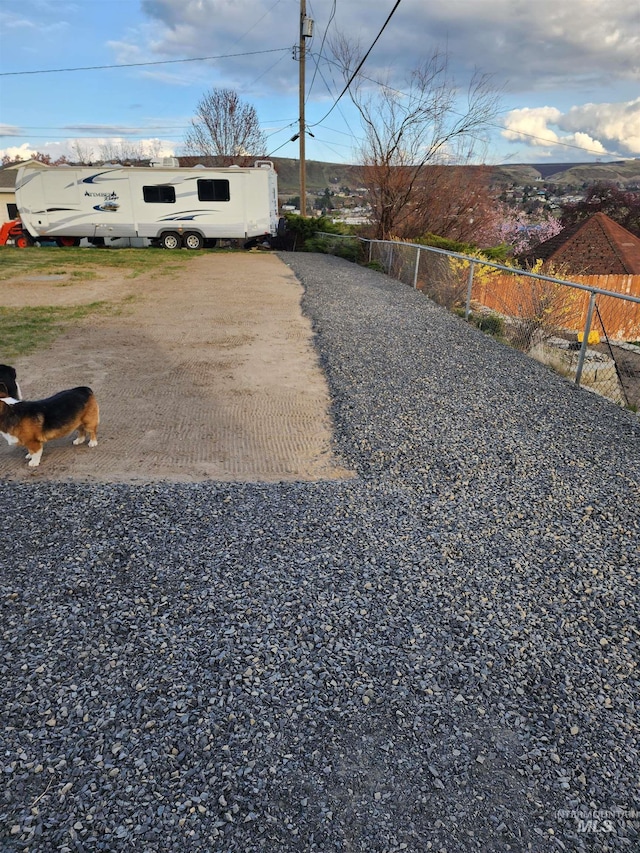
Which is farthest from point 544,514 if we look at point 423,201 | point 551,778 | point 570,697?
point 423,201

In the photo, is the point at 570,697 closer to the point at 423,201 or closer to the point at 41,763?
the point at 41,763

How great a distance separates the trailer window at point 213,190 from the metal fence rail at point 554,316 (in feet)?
35.3

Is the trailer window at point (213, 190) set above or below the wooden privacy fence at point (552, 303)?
above

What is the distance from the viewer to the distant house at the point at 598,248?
27702 mm

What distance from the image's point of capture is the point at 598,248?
94.0ft

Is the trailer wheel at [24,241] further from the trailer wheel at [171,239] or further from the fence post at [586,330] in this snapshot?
the fence post at [586,330]

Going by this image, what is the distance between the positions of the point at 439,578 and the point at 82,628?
5.95ft

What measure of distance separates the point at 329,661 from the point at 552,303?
7.61 metres

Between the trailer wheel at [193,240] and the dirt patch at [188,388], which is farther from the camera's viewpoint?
the trailer wheel at [193,240]

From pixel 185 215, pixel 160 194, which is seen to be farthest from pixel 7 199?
pixel 185 215

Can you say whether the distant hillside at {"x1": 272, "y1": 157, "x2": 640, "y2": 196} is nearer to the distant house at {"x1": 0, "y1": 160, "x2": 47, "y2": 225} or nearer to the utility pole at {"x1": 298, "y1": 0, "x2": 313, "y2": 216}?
the distant house at {"x1": 0, "y1": 160, "x2": 47, "y2": 225}

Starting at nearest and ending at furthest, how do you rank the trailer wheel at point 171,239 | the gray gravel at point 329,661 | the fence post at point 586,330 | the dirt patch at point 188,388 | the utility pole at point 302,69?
the gray gravel at point 329,661 → the dirt patch at point 188,388 → the fence post at point 586,330 → the trailer wheel at point 171,239 → the utility pole at point 302,69

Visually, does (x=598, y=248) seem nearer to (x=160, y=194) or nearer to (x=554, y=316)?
(x=160, y=194)

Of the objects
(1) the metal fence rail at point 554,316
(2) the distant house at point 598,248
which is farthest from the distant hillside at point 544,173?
(1) the metal fence rail at point 554,316
